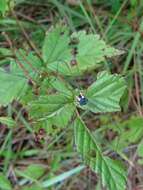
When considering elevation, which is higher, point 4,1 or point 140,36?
point 4,1

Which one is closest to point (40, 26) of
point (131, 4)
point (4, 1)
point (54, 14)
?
point (54, 14)

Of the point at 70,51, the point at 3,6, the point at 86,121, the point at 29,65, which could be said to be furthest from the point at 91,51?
the point at 86,121

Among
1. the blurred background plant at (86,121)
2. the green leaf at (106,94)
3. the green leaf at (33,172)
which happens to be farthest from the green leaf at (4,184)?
the green leaf at (106,94)

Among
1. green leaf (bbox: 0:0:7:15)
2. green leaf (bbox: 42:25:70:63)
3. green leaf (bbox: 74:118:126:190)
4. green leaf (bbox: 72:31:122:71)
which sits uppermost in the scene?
green leaf (bbox: 0:0:7:15)

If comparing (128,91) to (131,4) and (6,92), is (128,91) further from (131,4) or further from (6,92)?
(6,92)

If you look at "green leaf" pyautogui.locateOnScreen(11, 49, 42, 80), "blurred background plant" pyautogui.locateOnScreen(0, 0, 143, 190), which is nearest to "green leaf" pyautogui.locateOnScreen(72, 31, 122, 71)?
"green leaf" pyautogui.locateOnScreen(11, 49, 42, 80)

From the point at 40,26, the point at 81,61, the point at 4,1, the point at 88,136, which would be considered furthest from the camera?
the point at 40,26

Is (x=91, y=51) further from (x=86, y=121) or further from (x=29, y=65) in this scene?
(x=86, y=121)

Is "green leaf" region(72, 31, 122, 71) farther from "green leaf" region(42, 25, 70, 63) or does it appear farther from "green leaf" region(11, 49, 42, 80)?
"green leaf" region(11, 49, 42, 80)
